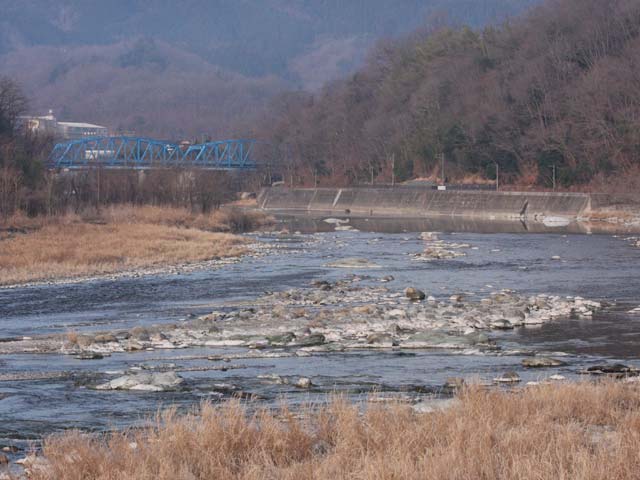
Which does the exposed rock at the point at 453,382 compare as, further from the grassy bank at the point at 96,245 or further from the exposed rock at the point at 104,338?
the grassy bank at the point at 96,245

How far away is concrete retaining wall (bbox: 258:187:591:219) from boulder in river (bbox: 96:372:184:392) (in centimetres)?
6933

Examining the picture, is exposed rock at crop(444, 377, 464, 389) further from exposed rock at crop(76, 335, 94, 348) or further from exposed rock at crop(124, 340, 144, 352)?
exposed rock at crop(76, 335, 94, 348)

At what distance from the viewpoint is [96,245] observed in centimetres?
4516

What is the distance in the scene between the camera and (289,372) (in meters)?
18.1

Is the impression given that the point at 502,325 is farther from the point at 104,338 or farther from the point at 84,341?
the point at 84,341

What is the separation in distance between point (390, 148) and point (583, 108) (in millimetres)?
40847

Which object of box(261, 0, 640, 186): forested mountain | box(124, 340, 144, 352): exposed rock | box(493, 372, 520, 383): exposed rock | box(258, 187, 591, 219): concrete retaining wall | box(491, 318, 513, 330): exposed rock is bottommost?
box(491, 318, 513, 330): exposed rock

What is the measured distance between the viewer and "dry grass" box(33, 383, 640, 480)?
1004 cm

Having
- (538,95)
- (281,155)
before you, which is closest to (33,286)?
(538,95)

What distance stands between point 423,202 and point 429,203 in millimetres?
1057

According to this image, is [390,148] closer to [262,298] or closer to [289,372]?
[262,298]

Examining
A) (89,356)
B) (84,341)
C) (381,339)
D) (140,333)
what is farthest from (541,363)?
(84,341)

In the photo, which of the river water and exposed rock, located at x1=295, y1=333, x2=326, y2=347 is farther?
exposed rock, located at x1=295, y1=333, x2=326, y2=347

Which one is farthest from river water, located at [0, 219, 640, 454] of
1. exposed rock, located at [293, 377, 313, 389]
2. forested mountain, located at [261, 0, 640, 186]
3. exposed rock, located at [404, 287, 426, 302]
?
forested mountain, located at [261, 0, 640, 186]
